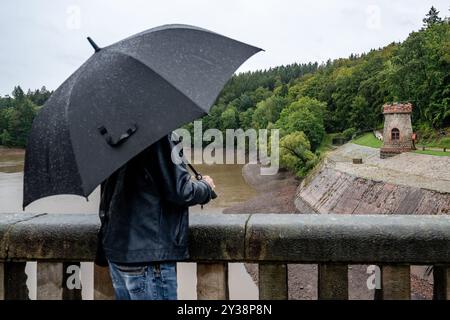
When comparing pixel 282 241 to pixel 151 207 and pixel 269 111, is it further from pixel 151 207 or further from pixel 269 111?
pixel 269 111

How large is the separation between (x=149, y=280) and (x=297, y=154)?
4248cm

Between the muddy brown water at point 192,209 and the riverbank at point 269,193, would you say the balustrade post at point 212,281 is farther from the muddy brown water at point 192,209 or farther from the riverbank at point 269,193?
the riverbank at point 269,193

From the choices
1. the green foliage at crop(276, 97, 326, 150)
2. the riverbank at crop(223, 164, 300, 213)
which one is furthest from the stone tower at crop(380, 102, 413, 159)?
the green foliage at crop(276, 97, 326, 150)

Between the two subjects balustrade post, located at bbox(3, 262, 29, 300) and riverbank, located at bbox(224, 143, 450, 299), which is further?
riverbank, located at bbox(224, 143, 450, 299)

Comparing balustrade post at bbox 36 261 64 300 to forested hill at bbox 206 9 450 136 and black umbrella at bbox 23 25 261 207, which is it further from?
forested hill at bbox 206 9 450 136

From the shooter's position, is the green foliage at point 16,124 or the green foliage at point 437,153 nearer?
the green foliage at point 437,153

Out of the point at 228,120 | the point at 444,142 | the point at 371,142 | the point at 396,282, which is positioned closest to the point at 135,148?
the point at 396,282

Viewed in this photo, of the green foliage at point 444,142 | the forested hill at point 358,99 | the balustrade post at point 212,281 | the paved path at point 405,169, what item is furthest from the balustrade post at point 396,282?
the green foliage at point 444,142

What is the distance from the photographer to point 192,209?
28219mm

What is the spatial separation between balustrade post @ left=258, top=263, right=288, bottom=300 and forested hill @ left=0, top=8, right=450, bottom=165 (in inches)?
1228

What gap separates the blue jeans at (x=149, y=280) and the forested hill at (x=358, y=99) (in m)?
31.3

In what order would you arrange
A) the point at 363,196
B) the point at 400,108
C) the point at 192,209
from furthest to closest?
the point at 400,108, the point at 363,196, the point at 192,209

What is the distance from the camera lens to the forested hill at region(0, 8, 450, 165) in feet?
149

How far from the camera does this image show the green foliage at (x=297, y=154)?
43.3 meters
